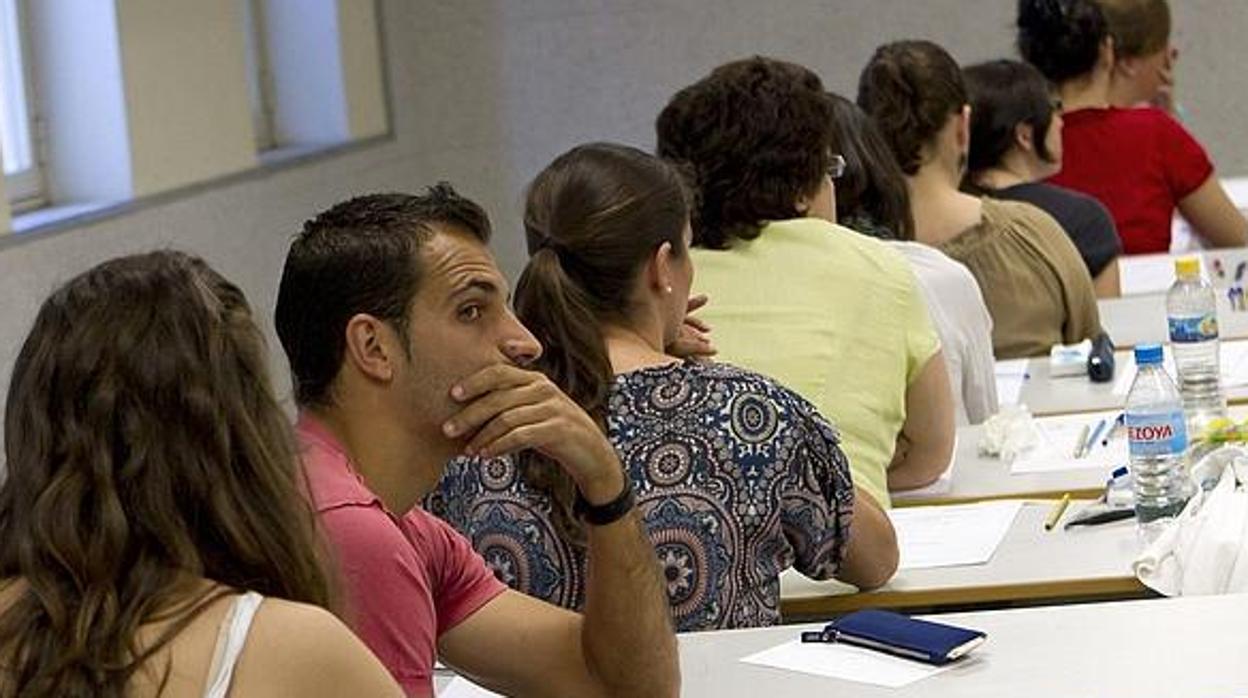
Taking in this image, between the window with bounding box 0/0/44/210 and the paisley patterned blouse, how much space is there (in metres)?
3.54

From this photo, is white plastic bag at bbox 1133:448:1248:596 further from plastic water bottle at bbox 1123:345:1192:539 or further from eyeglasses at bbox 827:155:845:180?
eyeglasses at bbox 827:155:845:180

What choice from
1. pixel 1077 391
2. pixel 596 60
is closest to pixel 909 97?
pixel 1077 391

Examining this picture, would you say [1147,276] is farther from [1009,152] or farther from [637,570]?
[637,570]

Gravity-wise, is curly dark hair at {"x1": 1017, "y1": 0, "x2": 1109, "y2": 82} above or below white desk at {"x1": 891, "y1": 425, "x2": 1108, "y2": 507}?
above

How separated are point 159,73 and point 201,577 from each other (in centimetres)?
490

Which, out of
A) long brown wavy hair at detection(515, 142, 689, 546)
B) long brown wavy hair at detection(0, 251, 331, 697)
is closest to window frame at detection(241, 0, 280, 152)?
long brown wavy hair at detection(515, 142, 689, 546)

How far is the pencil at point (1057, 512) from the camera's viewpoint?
338 cm

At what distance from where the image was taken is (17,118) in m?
6.23

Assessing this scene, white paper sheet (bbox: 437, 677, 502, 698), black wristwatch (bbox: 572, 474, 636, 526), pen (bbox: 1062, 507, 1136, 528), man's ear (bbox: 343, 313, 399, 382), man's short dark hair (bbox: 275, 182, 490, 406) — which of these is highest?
man's short dark hair (bbox: 275, 182, 490, 406)

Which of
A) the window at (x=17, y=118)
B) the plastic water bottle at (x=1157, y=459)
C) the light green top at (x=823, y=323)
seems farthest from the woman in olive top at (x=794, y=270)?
the window at (x=17, y=118)

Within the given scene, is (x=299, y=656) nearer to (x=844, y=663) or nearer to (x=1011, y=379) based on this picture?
(x=844, y=663)

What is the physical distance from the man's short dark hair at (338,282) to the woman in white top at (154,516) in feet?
1.44

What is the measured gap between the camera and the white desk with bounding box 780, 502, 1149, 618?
3084mm

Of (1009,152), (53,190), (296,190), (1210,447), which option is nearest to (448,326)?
(1210,447)
